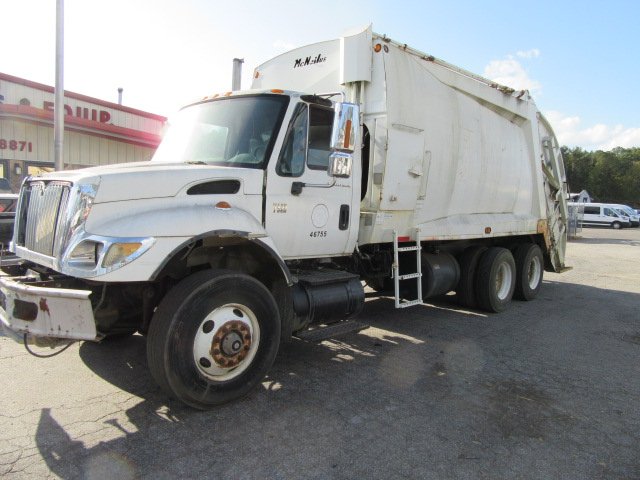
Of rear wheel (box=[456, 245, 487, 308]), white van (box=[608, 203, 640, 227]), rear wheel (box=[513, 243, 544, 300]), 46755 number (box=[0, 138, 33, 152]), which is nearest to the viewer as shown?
rear wheel (box=[456, 245, 487, 308])

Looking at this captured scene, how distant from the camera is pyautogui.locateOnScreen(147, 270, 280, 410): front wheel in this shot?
3.72 meters

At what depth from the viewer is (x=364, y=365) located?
5.28m

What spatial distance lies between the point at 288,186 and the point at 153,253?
1.59 meters

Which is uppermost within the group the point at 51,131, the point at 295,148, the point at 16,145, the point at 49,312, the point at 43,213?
the point at 51,131

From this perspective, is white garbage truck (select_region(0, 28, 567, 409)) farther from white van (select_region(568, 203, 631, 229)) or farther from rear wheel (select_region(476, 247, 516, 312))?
white van (select_region(568, 203, 631, 229))

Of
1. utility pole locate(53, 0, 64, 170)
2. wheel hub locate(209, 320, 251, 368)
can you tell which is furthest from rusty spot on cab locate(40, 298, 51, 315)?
utility pole locate(53, 0, 64, 170)

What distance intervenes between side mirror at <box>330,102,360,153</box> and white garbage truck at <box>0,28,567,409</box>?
0.8 inches

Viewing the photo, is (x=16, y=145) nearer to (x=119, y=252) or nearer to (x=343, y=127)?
(x=343, y=127)

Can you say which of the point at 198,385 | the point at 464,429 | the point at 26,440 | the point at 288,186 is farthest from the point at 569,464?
the point at 26,440

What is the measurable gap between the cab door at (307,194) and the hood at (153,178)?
294mm

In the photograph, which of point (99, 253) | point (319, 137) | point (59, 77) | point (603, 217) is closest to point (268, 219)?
point (319, 137)

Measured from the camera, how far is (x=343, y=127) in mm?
4719

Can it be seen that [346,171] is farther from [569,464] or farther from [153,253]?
[569,464]

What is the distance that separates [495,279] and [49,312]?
670cm
